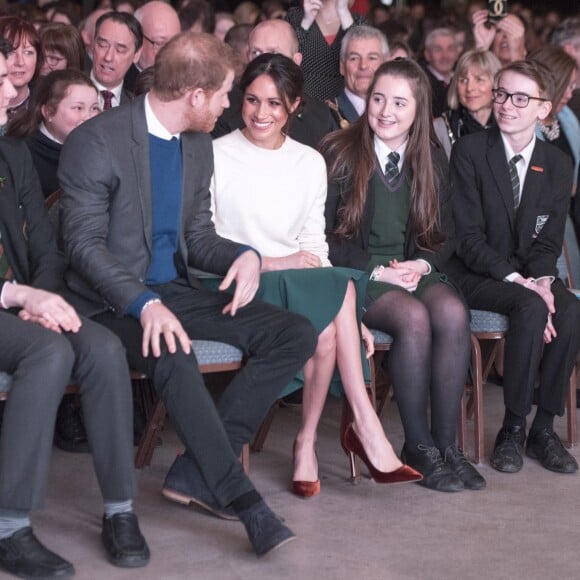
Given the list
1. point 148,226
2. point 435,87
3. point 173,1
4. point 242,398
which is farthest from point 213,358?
point 173,1

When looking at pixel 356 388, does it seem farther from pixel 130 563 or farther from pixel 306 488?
pixel 130 563

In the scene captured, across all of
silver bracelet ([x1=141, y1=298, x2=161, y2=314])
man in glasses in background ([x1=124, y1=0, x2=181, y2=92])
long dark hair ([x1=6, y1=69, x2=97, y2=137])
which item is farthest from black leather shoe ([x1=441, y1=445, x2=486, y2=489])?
man in glasses in background ([x1=124, y1=0, x2=181, y2=92])

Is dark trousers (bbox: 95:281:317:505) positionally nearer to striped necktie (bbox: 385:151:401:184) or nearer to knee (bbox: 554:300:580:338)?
striped necktie (bbox: 385:151:401:184)

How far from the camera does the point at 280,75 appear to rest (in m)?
4.15

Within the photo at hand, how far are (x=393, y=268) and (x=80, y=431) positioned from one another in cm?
124

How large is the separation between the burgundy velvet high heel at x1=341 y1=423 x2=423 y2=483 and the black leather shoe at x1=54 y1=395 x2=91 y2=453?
3.08 feet

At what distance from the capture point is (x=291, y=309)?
3869 millimetres

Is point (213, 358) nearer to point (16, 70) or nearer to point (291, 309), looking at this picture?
point (291, 309)

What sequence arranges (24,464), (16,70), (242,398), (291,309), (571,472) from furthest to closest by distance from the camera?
(16,70) < (571,472) < (291,309) < (242,398) < (24,464)

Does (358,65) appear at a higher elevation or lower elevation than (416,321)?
higher

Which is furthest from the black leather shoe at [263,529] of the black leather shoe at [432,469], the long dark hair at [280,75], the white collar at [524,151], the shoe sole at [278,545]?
the white collar at [524,151]

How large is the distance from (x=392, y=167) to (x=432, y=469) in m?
1.14

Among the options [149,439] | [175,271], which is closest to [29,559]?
[149,439]

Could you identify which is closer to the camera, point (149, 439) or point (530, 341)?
point (149, 439)
